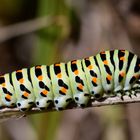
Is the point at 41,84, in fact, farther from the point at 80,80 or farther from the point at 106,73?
the point at 106,73

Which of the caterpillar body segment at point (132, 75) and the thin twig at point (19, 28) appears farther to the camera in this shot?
the thin twig at point (19, 28)

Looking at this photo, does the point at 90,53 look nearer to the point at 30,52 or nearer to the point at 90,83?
the point at 30,52

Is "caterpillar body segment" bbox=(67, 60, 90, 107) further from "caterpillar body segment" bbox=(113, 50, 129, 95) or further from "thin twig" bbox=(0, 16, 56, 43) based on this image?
"thin twig" bbox=(0, 16, 56, 43)

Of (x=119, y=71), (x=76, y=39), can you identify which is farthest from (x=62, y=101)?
(x=76, y=39)

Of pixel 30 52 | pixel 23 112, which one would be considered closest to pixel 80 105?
pixel 23 112

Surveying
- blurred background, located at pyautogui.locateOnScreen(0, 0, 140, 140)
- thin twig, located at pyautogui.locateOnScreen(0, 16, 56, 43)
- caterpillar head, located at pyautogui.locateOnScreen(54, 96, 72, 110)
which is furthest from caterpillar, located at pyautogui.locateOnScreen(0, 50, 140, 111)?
thin twig, located at pyautogui.locateOnScreen(0, 16, 56, 43)

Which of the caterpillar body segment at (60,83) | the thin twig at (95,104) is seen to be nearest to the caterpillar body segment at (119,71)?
the thin twig at (95,104)

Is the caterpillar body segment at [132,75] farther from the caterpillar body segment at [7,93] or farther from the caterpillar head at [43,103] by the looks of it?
the caterpillar body segment at [7,93]
